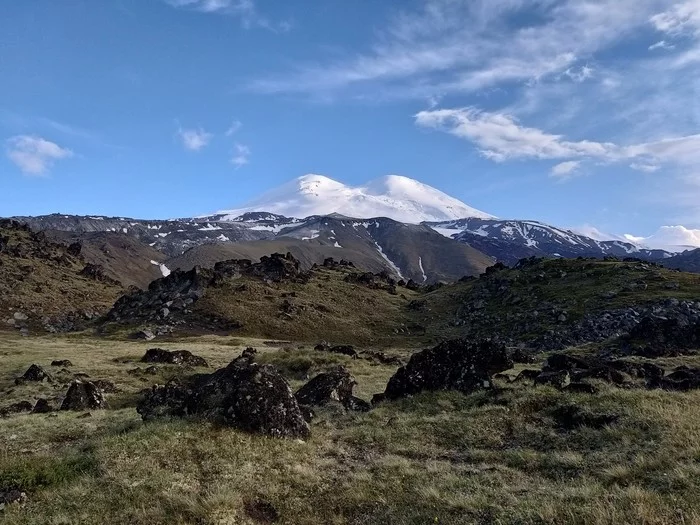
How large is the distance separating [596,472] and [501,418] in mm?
5851

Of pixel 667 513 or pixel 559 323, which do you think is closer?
pixel 667 513

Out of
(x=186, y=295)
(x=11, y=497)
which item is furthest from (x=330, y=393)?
(x=186, y=295)

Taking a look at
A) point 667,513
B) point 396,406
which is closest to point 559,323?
point 396,406

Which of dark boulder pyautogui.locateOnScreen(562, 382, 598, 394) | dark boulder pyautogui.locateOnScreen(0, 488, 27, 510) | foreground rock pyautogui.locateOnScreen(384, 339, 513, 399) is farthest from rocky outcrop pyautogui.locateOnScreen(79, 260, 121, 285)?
dark boulder pyautogui.locateOnScreen(562, 382, 598, 394)

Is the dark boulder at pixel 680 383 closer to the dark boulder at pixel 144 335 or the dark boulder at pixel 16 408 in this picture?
the dark boulder at pixel 16 408

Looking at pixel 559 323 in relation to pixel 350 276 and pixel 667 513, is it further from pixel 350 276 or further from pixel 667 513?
pixel 667 513

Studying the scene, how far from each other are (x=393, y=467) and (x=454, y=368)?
10.9 metres

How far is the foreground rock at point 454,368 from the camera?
76.3 feet

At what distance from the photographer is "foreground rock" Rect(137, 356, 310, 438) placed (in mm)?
15461

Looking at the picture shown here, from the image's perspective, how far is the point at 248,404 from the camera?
1570 centimetres

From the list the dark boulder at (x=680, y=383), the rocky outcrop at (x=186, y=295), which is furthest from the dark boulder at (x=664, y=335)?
the rocky outcrop at (x=186, y=295)

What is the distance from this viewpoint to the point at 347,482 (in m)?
12.6

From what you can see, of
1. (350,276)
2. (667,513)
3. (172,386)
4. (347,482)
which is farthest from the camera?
(350,276)

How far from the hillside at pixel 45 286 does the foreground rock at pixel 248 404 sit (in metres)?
87.8
